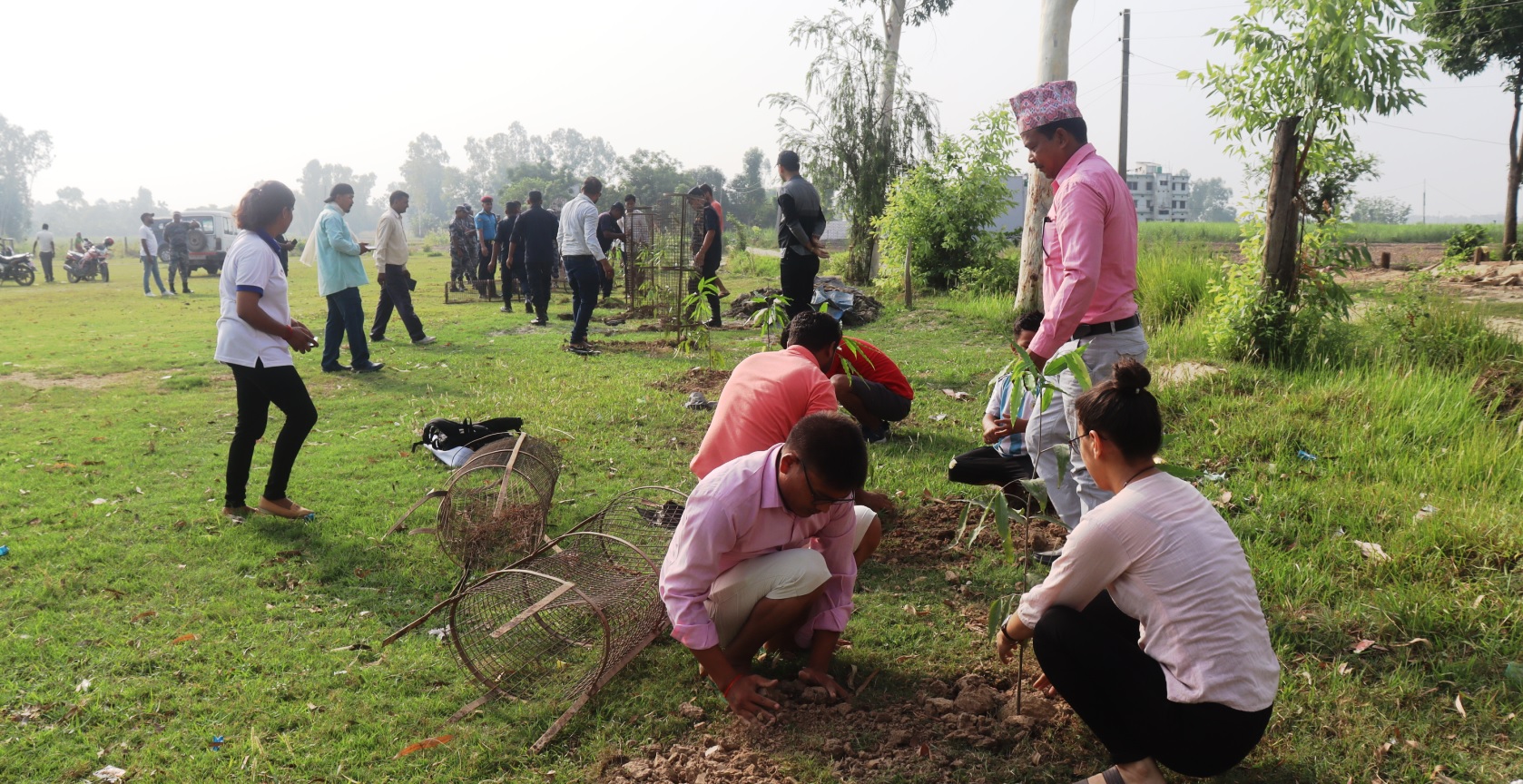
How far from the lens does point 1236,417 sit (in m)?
5.75

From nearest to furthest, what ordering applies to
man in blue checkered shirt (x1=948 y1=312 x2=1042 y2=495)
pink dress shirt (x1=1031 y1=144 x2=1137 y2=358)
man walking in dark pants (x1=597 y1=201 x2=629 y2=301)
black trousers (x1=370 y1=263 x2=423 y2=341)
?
1. pink dress shirt (x1=1031 y1=144 x2=1137 y2=358)
2. man in blue checkered shirt (x1=948 y1=312 x2=1042 y2=495)
3. black trousers (x1=370 y1=263 x2=423 y2=341)
4. man walking in dark pants (x1=597 y1=201 x2=629 y2=301)

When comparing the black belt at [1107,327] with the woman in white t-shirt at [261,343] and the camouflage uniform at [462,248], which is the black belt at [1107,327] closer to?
the woman in white t-shirt at [261,343]

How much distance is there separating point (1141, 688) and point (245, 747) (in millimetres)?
2716

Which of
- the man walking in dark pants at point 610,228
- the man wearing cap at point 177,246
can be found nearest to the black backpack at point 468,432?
the man walking in dark pants at point 610,228

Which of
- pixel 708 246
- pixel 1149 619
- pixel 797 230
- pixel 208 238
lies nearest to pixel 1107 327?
pixel 1149 619

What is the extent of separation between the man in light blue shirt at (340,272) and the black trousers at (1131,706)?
26.3 ft

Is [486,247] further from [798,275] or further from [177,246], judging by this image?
[798,275]

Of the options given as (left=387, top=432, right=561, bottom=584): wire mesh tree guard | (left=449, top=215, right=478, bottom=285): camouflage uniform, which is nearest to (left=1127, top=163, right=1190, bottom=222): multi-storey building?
(left=449, top=215, right=478, bottom=285): camouflage uniform

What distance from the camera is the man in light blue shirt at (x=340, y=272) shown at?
29.2 ft

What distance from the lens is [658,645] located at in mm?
3564

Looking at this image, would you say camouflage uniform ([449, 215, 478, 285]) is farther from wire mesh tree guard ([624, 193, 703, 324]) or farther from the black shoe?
the black shoe

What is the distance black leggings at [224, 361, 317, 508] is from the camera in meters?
4.71

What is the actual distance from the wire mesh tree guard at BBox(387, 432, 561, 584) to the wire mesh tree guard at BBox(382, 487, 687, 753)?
318 millimetres

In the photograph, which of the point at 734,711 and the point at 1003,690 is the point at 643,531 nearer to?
the point at 734,711
